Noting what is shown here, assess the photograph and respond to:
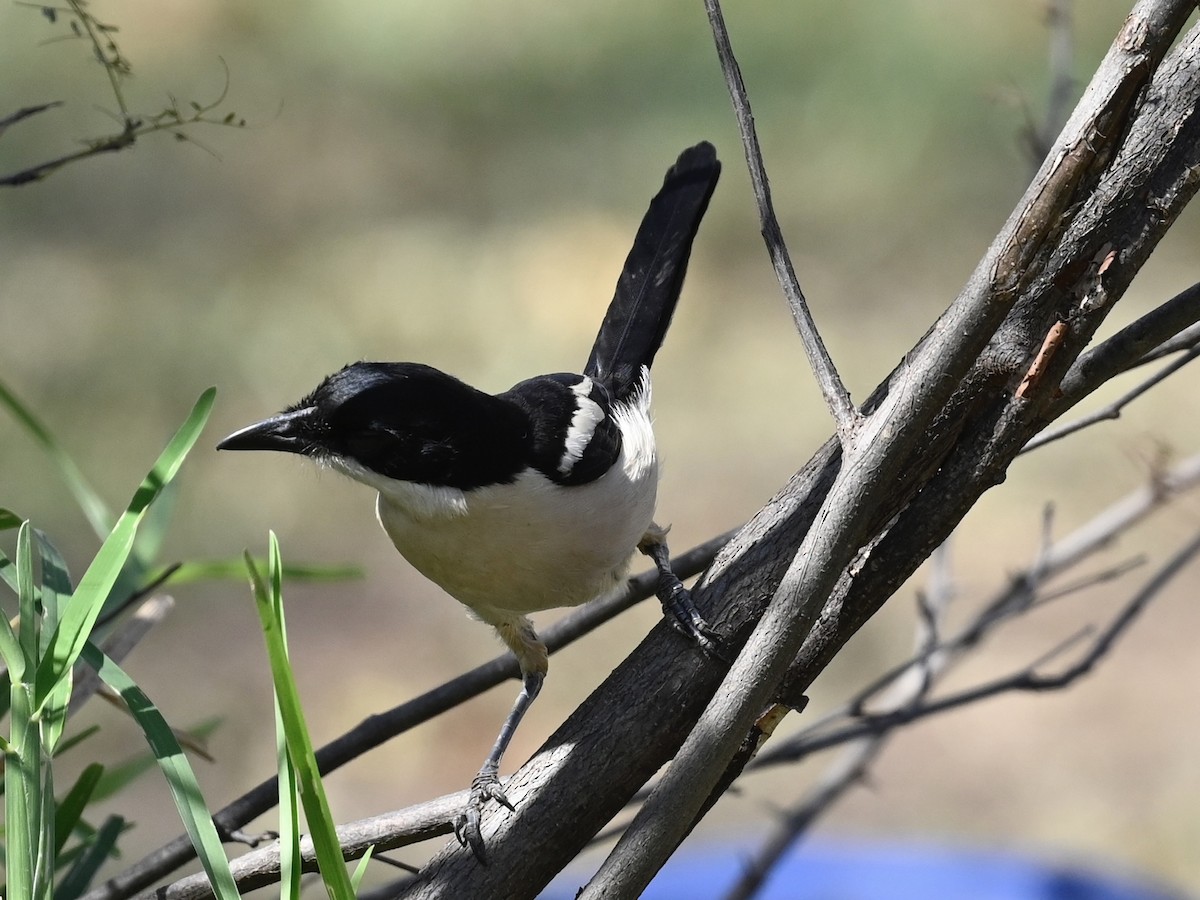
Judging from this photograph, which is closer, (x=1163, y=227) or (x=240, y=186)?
(x=1163, y=227)

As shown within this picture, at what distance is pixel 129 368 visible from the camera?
6.05 metres

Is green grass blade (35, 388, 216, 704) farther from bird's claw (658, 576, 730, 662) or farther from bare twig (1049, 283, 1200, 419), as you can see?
bare twig (1049, 283, 1200, 419)

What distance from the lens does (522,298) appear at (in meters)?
6.42

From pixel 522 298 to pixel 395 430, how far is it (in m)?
4.61

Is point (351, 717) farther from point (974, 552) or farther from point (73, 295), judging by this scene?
point (73, 295)

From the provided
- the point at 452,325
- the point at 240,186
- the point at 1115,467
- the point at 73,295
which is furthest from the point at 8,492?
the point at 1115,467

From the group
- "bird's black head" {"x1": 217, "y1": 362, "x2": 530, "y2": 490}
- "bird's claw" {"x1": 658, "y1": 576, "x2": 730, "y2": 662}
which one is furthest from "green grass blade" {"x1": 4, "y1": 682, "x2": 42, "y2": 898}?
"bird's black head" {"x1": 217, "y1": 362, "x2": 530, "y2": 490}

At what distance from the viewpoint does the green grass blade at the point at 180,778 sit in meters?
1.12

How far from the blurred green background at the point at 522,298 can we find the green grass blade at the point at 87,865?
199 cm

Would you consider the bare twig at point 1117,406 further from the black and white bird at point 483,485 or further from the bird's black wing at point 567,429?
the bird's black wing at point 567,429

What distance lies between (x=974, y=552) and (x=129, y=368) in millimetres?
3846

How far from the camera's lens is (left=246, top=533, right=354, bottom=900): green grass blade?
95 cm

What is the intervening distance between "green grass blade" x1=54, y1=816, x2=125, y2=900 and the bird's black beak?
576mm

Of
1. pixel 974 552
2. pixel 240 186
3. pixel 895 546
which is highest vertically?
pixel 240 186
